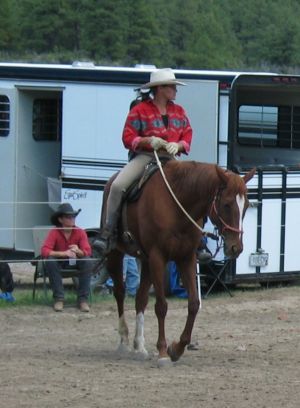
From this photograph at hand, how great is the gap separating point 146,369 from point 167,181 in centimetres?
150

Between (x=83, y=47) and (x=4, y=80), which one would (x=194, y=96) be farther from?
(x=83, y=47)

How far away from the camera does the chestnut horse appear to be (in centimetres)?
959

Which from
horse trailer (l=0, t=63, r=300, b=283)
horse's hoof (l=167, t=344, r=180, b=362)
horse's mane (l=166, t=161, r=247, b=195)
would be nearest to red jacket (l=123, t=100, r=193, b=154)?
horse's mane (l=166, t=161, r=247, b=195)

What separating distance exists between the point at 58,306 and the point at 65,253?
57 cm

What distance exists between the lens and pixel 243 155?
15.8 m

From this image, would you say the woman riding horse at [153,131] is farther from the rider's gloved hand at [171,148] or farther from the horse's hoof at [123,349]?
the horse's hoof at [123,349]

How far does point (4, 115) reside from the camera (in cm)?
1555

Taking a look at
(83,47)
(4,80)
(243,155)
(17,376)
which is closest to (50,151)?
(4,80)

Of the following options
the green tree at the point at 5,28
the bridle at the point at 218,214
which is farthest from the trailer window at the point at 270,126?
the green tree at the point at 5,28

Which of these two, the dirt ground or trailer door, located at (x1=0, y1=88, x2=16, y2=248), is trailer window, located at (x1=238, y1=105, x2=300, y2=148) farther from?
trailer door, located at (x1=0, y1=88, x2=16, y2=248)

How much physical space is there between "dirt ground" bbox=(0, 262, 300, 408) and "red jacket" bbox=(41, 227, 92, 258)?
632 mm

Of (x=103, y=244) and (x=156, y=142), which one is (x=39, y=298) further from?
(x=156, y=142)

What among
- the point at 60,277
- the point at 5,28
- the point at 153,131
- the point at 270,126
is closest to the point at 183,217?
the point at 153,131

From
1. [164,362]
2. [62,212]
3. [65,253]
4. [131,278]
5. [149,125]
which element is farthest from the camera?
[131,278]
